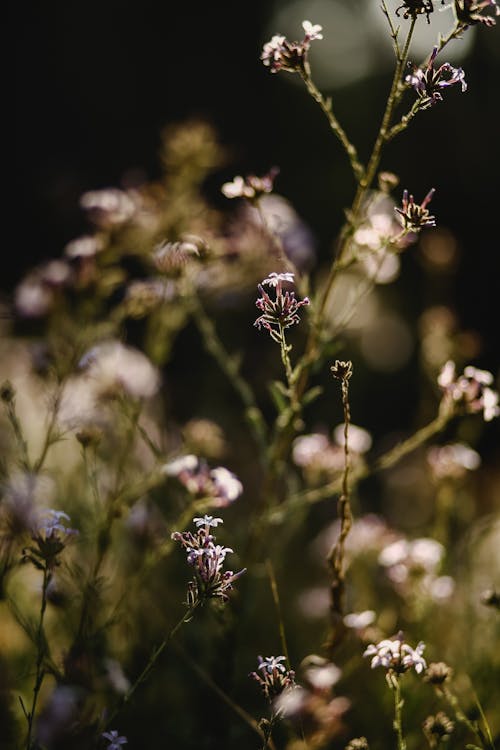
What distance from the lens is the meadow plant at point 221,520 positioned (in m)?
1.19

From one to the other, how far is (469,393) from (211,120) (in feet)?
16.2

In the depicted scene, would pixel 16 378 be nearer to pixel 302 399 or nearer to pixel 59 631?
pixel 59 631

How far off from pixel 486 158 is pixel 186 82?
9.25ft

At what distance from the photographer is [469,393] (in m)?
1.43

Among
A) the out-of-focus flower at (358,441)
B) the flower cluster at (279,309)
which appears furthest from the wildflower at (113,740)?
the out-of-focus flower at (358,441)

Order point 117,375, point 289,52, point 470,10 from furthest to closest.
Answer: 1. point 117,375
2. point 289,52
3. point 470,10

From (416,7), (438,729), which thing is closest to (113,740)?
(438,729)

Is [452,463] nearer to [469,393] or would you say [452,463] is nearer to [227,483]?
[469,393]

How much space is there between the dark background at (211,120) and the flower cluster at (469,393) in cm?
379

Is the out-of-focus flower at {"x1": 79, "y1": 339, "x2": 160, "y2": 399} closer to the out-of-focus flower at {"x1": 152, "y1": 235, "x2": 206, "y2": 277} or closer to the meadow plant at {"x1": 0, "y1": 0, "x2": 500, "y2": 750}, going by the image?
the meadow plant at {"x1": 0, "y1": 0, "x2": 500, "y2": 750}

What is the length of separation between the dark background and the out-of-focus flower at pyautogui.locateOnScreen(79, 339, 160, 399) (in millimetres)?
3146

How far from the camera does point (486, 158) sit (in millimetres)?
5531

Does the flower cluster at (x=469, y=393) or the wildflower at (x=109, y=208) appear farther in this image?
the wildflower at (x=109, y=208)

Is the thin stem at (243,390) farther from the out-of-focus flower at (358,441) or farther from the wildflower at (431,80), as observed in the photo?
the wildflower at (431,80)
